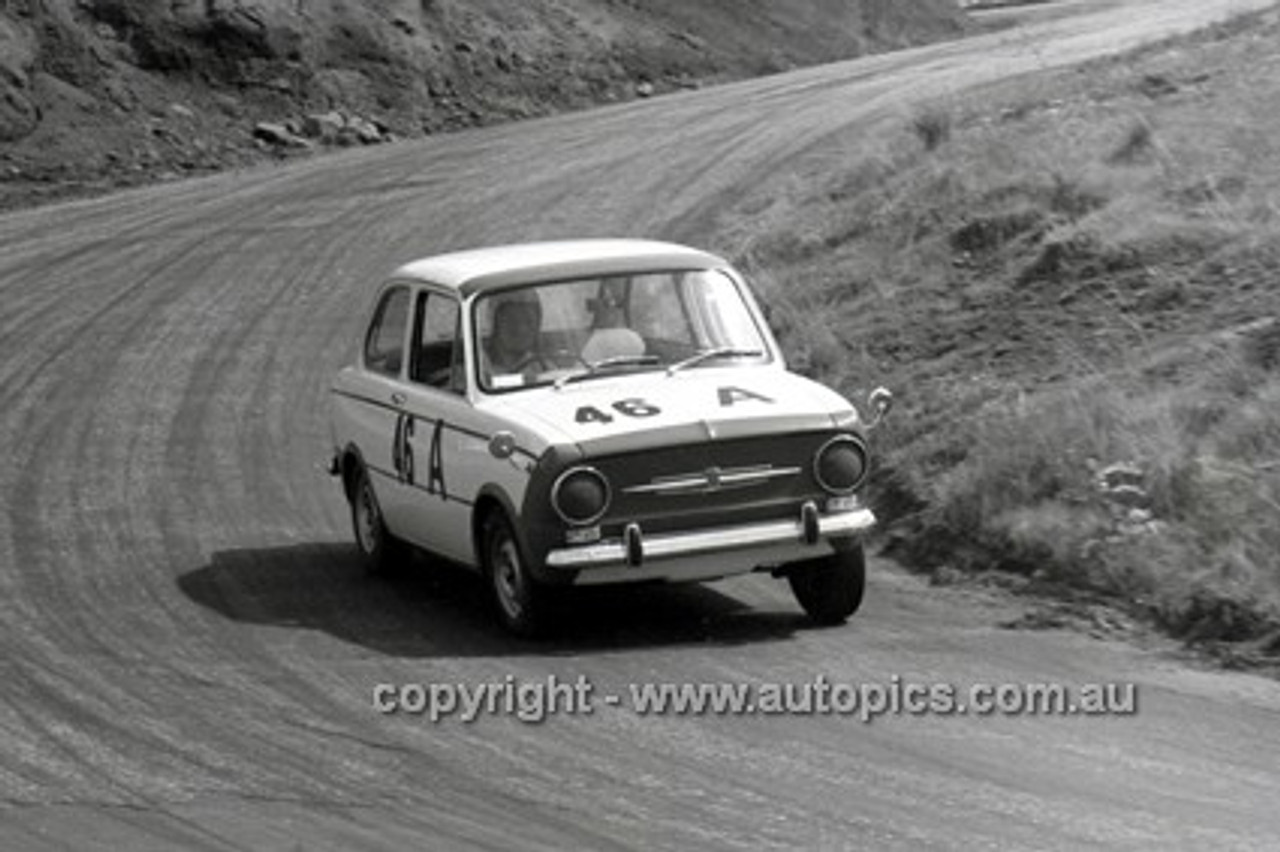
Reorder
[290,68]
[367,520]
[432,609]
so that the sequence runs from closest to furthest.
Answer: [432,609], [367,520], [290,68]

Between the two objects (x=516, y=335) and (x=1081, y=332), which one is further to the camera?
(x=1081, y=332)

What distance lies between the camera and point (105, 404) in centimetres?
1970

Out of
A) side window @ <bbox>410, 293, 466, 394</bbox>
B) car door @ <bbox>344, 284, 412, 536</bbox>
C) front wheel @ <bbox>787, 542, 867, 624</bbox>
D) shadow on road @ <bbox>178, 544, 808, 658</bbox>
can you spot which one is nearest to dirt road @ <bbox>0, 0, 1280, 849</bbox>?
shadow on road @ <bbox>178, 544, 808, 658</bbox>

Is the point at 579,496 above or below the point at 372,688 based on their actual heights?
above

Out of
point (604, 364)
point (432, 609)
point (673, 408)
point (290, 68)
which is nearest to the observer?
point (673, 408)

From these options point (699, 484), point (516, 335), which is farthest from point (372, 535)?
point (699, 484)

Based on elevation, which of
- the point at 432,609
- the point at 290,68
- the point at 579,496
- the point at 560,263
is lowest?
the point at 432,609

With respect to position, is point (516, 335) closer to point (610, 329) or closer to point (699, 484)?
point (610, 329)

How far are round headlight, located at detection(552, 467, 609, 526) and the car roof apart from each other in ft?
5.15

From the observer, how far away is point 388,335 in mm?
14008

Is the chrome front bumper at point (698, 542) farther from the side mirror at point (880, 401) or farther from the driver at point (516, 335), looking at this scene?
the driver at point (516, 335)

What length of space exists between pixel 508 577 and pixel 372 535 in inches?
78.3

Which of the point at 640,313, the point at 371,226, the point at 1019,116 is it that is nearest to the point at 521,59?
the point at 371,226

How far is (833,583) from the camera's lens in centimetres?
1224
